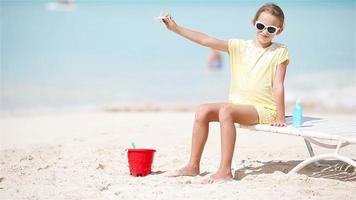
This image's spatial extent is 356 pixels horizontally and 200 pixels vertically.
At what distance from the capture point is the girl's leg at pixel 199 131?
15.9 ft

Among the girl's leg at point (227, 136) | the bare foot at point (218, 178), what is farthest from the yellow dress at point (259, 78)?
the bare foot at point (218, 178)

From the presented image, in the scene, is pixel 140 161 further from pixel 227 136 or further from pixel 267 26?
pixel 267 26

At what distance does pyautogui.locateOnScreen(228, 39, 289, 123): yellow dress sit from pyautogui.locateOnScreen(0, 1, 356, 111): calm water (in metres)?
5.77

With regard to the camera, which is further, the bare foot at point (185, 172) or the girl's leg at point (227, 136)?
the bare foot at point (185, 172)

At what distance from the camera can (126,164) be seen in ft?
18.1

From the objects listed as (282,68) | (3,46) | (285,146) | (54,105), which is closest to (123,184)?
(282,68)

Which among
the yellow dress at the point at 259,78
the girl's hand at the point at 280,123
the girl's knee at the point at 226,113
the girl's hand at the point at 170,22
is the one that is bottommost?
the girl's hand at the point at 280,123

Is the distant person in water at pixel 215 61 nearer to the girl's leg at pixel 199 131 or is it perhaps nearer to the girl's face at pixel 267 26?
the girl's face at pixel 267 26

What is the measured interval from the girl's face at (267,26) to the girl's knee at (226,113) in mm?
626

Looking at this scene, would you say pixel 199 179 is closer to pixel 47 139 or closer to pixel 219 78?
pixel 47 139

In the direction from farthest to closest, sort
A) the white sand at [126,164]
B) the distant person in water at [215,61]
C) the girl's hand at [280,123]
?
the distant person in water at [215,61] → the girl's hand at [280,123] → the white sand at [126,164]

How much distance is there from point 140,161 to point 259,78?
995 mm

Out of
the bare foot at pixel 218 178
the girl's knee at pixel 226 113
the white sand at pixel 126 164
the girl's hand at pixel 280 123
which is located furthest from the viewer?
the girl's hand at pixel 280 123

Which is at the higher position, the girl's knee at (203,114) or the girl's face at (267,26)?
the girl's face at (267,26)
